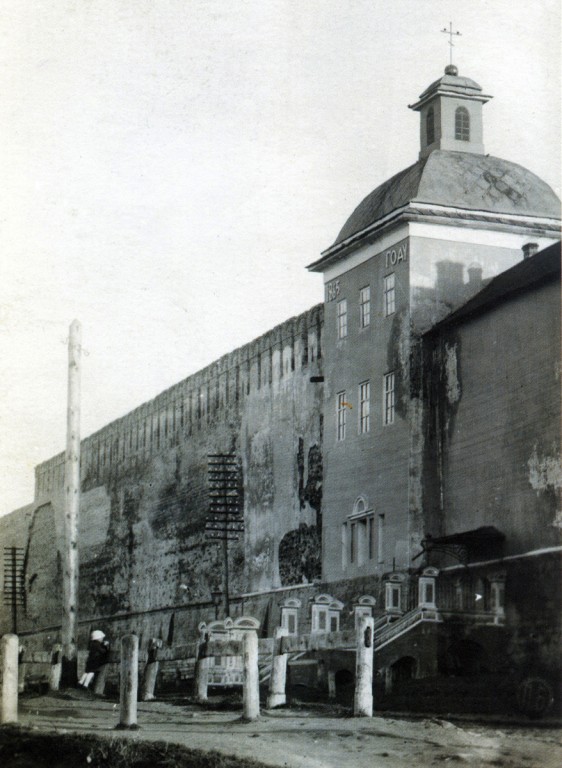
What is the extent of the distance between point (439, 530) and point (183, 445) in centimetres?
1624

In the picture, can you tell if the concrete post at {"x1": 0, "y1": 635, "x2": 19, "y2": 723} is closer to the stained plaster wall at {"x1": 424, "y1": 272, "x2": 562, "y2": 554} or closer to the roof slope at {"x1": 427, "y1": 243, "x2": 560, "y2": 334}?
the stained plaster wall at {"x1": 424, "y1": 272, "x2": 562, "y2": 554}

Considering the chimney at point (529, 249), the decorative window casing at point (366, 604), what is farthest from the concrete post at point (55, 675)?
the chimney at point (529, 249)

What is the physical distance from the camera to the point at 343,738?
1459cm

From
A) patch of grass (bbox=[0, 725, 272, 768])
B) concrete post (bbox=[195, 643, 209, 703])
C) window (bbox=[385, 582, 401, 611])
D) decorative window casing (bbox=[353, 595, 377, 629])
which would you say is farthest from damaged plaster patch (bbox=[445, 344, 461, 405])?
patch of grass (bbox=[0, 725, 272, 768])

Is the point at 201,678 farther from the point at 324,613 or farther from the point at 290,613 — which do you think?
the point at 290,613

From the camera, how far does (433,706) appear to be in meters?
18.6

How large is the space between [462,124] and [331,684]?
12.4 m

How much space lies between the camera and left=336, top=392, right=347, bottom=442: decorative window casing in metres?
28.1

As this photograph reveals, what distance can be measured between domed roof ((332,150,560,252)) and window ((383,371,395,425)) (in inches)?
123

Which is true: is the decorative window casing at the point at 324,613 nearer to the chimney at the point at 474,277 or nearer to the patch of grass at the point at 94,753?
the chimney at the point at 474,277

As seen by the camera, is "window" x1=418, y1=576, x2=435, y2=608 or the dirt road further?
"window" x1=418, y1=576, x2=435, y2=608

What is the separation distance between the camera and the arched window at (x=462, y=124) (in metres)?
27.8

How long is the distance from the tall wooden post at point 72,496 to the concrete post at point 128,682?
9703 millimetres

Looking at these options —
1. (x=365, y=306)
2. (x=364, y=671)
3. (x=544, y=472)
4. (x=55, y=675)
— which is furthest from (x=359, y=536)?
(x=364, y=671)
